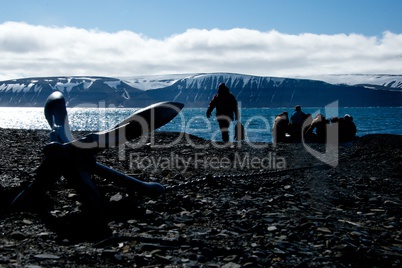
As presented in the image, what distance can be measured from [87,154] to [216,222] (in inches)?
73.8

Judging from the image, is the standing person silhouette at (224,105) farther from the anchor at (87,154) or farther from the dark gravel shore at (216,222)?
the anchor at (87,154)

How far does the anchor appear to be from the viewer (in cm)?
469

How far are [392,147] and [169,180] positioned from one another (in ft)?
36.7

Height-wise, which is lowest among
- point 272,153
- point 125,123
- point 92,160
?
point 272,153

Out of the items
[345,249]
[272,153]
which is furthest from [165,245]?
[272,153]

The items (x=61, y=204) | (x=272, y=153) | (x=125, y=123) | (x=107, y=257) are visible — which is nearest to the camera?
(x=107, y=257)

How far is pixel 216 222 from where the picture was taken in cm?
547

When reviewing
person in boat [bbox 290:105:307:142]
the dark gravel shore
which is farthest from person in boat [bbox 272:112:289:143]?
the dark gravel shore

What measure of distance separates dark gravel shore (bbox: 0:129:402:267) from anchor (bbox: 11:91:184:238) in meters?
0.25

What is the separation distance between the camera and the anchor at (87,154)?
4691 mm

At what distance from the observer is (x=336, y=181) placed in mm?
9375

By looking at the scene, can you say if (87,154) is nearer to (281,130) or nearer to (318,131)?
(318,131)

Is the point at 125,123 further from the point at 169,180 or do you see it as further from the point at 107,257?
the point at 169,180

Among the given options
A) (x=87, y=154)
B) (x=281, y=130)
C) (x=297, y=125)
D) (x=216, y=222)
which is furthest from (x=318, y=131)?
(x=87, y=154)
